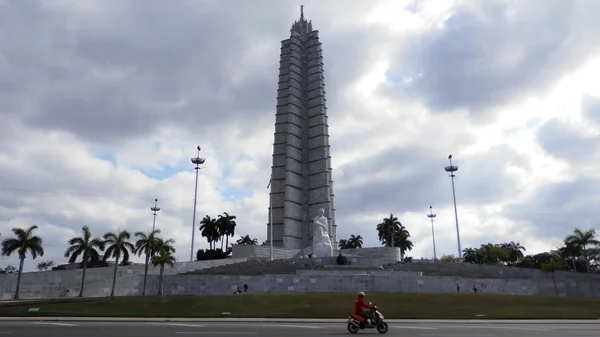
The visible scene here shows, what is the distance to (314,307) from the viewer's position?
25844mm

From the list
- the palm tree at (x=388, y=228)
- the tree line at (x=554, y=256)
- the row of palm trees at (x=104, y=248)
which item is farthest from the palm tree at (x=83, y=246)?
the palm tree at (x=388, y=228)

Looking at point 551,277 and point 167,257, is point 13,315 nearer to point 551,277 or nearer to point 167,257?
point 167,257

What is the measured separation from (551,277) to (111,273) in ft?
146

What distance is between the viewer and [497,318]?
72.6 ft

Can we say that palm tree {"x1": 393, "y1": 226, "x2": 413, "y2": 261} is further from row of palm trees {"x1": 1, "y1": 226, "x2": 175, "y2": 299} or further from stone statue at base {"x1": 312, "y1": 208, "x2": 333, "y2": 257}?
row of palm trees {"x1": 1, "y1": 226, "x2": 175, "y2": 299}

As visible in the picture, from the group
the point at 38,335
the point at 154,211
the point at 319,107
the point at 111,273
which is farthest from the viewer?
the point at 319,107

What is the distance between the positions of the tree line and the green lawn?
19.6 m

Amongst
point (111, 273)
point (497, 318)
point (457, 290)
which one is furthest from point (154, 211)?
point (497, 318)

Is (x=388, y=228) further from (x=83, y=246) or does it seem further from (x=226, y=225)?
(x=83, y=246)

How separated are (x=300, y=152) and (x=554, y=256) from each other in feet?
152

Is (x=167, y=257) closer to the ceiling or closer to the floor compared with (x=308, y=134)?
closer to the floor

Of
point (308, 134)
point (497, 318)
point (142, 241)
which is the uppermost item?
point (308, 134)

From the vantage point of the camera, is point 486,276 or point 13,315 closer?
point 13,315

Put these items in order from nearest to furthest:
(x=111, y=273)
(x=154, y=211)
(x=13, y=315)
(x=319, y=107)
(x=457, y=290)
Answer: (x=13, y=315), (x=457, y=290), (x=111, y=273), (x=154, y=211), (x=319, y=107)
